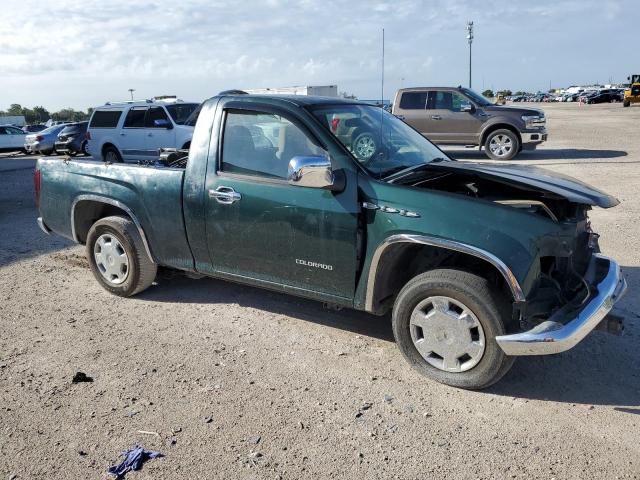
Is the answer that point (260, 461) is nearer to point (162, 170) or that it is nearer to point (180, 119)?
point (162, 170)

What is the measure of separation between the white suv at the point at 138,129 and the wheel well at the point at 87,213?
8.61m

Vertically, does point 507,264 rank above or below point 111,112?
below

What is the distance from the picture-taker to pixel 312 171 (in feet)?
11.9

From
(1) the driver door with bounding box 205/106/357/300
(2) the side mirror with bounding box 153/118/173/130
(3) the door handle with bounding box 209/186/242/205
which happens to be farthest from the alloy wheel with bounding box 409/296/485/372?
(2) the side mirror with bounding box 153/118/173/130

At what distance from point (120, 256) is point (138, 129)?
1042 cm

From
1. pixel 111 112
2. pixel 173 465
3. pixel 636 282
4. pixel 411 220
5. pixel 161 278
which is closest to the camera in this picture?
pixel 173 465

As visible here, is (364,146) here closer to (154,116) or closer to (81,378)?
(81,378)

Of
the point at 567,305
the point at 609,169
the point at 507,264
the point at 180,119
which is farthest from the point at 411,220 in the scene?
the point at 180,119

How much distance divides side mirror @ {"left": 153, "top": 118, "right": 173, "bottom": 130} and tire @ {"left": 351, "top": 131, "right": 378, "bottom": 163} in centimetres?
1052

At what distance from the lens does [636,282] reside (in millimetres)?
5309

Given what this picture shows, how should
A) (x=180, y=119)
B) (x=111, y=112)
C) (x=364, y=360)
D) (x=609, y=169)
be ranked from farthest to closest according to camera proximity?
(x=111, y=112)
(x=180, y=119)
(x=609, y=169)
(x=364, y=360)

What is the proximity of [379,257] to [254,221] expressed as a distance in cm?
101

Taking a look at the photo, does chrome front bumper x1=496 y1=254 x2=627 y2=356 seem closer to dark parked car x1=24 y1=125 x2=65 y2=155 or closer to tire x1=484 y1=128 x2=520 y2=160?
tire x1=484 y1=128 x2=520 y2=160

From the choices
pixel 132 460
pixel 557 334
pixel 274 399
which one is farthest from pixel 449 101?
pixel 132 460
